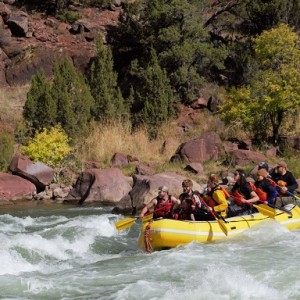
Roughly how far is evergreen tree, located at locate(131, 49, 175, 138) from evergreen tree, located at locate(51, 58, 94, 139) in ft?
8.04

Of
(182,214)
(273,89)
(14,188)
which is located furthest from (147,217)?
(273,89)

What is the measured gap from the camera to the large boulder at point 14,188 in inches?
596

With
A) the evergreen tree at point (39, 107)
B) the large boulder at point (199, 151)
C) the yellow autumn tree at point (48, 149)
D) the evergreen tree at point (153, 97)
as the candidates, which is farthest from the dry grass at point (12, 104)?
the large boulder at point (199, 151)

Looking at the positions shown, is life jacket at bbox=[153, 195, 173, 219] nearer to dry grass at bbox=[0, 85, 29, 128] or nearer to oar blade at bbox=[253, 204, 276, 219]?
oar blade at bbox=[253, 204, 276, 219]

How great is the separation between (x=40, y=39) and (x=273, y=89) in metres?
16.6

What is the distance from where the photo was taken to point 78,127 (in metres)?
19.2

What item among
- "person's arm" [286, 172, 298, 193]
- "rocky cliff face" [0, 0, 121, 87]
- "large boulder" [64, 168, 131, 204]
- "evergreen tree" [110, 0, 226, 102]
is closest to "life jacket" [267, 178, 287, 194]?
"person's arm" [286, 172, 298, 193]

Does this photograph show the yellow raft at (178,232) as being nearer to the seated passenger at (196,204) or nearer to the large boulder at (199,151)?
the seated passenger at (196,204)

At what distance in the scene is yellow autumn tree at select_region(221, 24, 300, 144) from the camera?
1808 centimetres

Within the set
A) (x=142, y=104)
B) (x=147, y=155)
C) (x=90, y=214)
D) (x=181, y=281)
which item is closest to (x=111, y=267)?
(x=181, y=281)

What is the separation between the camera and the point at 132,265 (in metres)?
8.11

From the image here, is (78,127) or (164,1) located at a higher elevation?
(164,1)

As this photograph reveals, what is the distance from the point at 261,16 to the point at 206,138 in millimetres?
9860

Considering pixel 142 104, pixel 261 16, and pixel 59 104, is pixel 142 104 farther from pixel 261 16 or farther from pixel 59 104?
pixel 261 16
